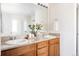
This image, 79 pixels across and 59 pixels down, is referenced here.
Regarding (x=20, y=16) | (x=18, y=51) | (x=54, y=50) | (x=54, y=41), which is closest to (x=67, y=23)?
(x=54, y=41)

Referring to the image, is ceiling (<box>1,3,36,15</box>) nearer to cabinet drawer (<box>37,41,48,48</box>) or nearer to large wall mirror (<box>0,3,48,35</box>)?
large wall mirror (<box>0,3,48,35</box>)

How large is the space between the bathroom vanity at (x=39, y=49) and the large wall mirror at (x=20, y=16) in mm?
193

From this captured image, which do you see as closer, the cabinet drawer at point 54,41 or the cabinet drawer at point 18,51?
the cabinet drawer at point 18,51

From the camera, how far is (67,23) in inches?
73.6

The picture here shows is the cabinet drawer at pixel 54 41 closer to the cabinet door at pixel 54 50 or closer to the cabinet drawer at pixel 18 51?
the cabinet door at pixel 54 50

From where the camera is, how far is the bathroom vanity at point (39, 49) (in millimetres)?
1810

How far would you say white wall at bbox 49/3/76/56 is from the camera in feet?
6.05

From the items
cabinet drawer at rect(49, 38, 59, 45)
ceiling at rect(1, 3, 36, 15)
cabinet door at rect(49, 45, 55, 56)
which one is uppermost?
ceiling at rect(1, 3, 36, 15)

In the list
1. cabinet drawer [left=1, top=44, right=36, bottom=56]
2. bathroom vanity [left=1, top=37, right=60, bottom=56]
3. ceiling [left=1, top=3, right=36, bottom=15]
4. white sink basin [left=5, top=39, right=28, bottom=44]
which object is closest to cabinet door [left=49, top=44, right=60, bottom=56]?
bathroom vanity [left=1, top=37, right=60, bottom=56]

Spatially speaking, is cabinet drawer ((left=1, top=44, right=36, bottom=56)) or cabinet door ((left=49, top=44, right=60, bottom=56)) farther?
cabinet door ((left=49, top=44, right=60, bottom=56))

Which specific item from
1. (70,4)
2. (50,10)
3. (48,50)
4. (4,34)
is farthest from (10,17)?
(70,4)

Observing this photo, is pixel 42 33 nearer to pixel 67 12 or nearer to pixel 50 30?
pixel 50 30

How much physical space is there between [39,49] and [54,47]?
22 centimetres

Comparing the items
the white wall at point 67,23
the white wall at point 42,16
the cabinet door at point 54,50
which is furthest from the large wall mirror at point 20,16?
the cabinet door at point 54,50
